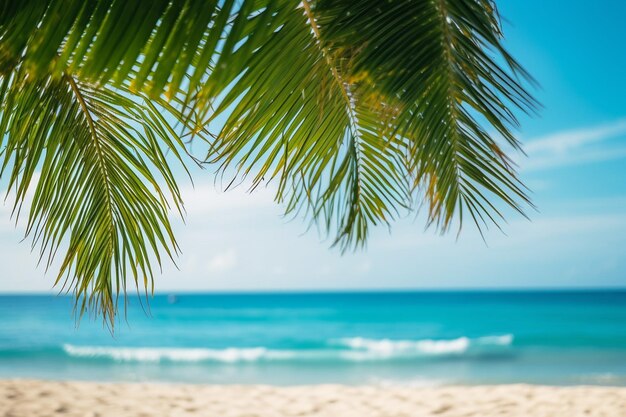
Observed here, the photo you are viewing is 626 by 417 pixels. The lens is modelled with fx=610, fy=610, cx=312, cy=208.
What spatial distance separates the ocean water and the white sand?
0.83 meters

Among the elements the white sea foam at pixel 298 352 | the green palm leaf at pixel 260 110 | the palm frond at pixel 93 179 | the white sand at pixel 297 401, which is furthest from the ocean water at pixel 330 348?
the green palm leaf at pixel 260 110

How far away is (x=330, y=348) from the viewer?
1600cm

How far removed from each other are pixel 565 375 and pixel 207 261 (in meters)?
38.7

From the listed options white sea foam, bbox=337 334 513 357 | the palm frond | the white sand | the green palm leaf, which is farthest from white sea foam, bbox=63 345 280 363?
the green palm leaf

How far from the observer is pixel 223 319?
2612cm

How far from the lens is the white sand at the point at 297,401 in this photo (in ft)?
17.3

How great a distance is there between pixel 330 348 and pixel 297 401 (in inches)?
410

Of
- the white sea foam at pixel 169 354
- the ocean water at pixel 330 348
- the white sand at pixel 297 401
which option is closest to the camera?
the white sand at pixel 297 401

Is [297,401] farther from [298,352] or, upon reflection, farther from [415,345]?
[415,345]

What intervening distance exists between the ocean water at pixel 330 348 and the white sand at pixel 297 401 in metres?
0.83

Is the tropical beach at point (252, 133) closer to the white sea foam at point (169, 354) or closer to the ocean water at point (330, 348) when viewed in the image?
the ocean water at point (330, 348)

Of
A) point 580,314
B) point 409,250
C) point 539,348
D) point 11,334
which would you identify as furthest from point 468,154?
point 409,250

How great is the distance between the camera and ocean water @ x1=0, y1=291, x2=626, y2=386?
10.3 m

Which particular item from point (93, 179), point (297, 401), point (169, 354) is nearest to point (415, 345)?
point (169, 354)
